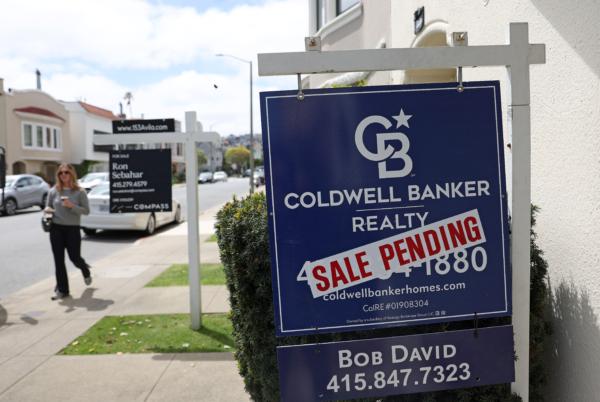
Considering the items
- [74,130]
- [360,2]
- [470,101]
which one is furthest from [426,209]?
[74,130]

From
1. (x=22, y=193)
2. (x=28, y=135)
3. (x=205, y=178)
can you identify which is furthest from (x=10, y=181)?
(x=205, y=178)

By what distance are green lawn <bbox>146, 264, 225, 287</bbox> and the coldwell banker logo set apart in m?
6.09

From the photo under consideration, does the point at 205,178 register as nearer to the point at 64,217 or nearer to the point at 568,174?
the point at 64,217

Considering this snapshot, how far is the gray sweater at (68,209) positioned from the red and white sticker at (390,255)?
19.2 ft

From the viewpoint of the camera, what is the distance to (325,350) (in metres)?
2.32

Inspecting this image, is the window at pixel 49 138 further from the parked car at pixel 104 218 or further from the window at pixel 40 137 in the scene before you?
the parked car at pixel 104 218

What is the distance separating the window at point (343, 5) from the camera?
11.1m

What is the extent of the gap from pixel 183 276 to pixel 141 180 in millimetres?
2522

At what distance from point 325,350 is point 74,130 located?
173ft

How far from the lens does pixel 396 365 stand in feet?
7.68

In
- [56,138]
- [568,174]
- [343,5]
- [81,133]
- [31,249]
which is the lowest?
[31,249]

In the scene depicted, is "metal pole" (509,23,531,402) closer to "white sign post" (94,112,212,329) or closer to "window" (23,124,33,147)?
"white sign post" (94,112,212,329)

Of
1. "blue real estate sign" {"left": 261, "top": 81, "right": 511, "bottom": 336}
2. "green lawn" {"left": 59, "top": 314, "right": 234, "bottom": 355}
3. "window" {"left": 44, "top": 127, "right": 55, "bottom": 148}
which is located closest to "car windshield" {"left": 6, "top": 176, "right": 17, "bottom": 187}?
"green lawn" {"left": 59, "top": 314, "right": 234, "bottom": 355}

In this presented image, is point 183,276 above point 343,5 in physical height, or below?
below
